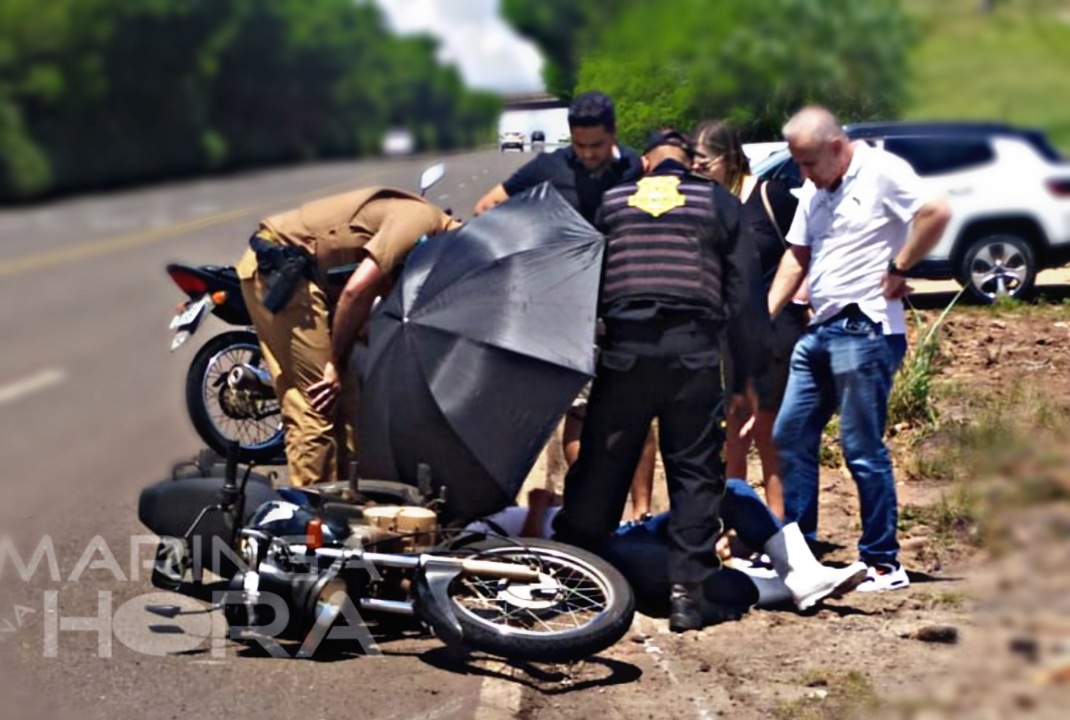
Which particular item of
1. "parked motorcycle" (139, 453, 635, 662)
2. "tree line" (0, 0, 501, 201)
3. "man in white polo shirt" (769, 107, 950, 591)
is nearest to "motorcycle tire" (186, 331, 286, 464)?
"tree line" (0, 0, 501, 201)

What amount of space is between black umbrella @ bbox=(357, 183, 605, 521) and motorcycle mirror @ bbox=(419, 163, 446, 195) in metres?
1.69

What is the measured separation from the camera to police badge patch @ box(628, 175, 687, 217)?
24.4 feet

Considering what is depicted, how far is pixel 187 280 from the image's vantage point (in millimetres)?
10016

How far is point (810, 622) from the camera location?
24.6 ft

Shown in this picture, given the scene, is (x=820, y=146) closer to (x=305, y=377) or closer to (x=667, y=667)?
(x=667, y=667)

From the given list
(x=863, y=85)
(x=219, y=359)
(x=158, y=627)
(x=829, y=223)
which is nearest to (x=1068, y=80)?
(x=863, y=85)

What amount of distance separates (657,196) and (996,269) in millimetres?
3582

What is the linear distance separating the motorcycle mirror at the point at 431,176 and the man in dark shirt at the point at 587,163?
1.20 metres

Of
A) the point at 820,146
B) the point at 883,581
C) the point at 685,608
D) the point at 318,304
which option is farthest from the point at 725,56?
the point at 685,608

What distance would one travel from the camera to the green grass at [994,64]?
24.0 feet

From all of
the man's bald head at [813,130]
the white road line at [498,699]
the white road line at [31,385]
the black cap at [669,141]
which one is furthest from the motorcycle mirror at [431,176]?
the white road line at [498,699]

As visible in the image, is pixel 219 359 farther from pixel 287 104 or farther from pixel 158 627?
pixel 158 627

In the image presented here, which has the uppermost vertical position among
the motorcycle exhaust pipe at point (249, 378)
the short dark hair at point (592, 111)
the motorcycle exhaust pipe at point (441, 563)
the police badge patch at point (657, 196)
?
the short dark hair at point (592, 111)

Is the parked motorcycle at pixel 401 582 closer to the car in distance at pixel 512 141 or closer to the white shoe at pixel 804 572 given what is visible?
the white shoe at pixel 804 572
